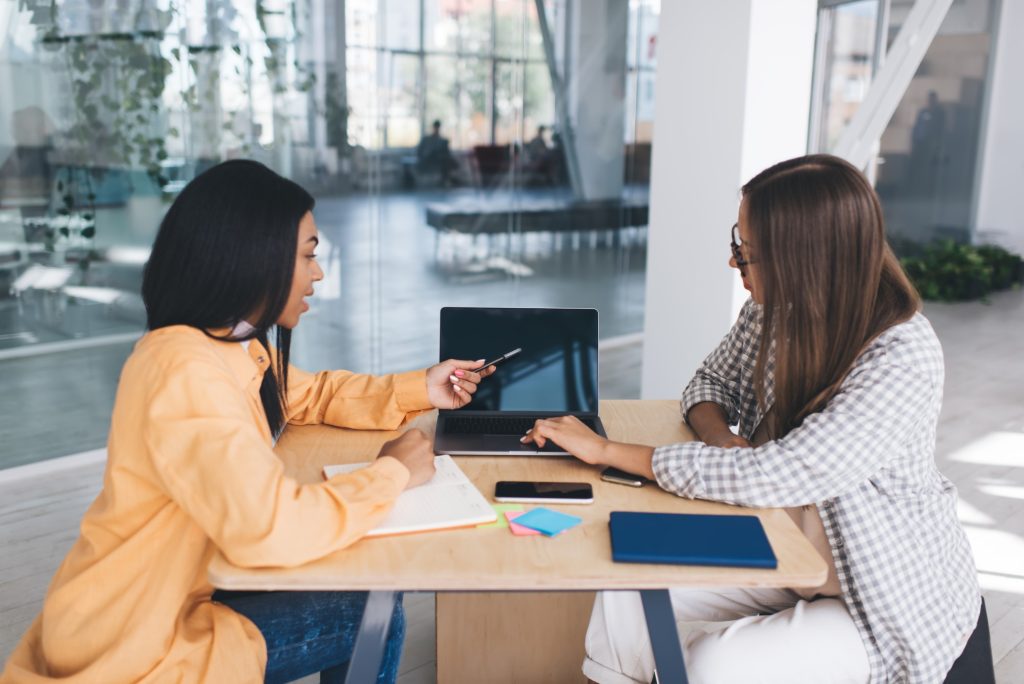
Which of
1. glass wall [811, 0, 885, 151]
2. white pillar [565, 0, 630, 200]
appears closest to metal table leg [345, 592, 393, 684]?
white pillar [565, 0, 630, 200]

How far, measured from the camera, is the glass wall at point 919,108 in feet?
31.3

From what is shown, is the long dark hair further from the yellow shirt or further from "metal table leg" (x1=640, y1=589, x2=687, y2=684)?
"metal table leg" (x1=640, y1=589, x2=687, y2=684)

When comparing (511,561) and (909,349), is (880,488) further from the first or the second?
(511,561)

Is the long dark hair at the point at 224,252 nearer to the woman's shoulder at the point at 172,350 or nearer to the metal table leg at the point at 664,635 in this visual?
the woman's shoulder at the point at 172,350

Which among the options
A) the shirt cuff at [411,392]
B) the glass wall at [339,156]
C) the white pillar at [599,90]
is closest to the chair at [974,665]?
the shirt cuff at [411,392]

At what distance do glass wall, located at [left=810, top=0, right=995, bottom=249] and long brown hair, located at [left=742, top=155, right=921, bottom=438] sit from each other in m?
8.58

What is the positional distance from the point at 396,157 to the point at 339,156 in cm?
32

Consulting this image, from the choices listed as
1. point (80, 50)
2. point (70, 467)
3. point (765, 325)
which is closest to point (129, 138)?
point (80, 50)

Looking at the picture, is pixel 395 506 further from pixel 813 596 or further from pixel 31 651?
pixel 813 596

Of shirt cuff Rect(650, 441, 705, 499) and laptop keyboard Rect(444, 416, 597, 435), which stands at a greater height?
shirt cuff Rect(650, 441, 705, 499)

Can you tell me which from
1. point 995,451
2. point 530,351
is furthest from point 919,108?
point 530,351

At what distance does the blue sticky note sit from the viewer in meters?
1.51

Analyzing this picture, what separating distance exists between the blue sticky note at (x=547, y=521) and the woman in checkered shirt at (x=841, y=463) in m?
0.21

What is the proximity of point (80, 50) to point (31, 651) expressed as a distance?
10.1ft
